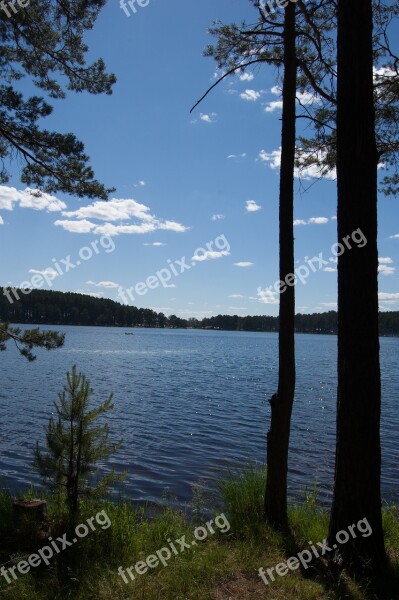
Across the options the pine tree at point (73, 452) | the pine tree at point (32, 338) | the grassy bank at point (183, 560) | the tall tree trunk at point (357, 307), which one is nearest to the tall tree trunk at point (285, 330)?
the grassy bank at point (183, 560)

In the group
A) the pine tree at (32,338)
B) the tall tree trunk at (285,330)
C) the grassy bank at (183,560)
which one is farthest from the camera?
the pine tree at (32,338)

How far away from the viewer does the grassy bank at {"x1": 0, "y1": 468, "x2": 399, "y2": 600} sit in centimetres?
408

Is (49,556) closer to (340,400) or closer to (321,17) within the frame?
(340,400)

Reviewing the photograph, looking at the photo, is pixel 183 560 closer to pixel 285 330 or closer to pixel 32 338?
pixel 285 330

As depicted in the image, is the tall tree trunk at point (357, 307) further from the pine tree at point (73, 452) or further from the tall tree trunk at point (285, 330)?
the pine tree at point (73, 452)

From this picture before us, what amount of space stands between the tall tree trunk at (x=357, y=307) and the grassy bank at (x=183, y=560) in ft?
1.84

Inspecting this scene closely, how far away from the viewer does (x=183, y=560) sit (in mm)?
4715

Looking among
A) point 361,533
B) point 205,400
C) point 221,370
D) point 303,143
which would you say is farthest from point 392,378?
point 361,533

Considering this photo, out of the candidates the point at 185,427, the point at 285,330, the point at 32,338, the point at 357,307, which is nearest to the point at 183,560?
the point at 285,330

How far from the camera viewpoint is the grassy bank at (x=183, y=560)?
4082 millimetres

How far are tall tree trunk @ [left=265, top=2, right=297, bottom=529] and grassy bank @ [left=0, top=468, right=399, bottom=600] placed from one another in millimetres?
401

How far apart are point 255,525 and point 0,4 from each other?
7.45 meters

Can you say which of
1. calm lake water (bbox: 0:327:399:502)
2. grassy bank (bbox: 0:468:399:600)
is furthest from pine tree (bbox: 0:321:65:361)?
calm lake water (bbox: 0:327:399:502)

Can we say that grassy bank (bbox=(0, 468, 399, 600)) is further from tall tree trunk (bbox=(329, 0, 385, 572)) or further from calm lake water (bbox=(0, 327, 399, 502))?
calm lake water (bbox=(0, 327, 399, 502))
